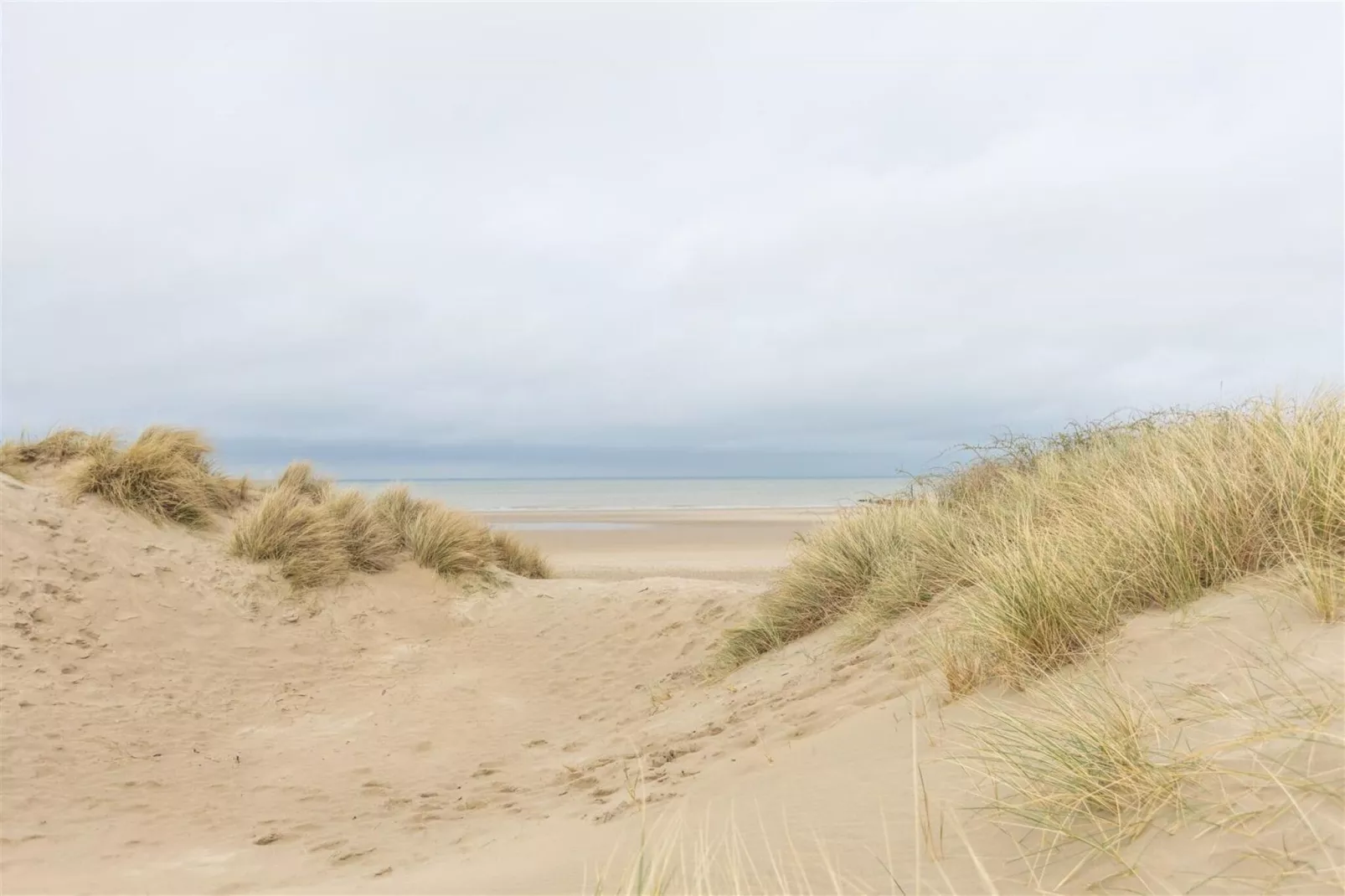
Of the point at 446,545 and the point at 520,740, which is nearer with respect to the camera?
the point at 520,740

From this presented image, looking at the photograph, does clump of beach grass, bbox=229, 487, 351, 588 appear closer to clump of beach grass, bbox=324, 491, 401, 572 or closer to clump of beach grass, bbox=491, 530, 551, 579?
clump of beach grass, bbox=324, 491, 401, 572

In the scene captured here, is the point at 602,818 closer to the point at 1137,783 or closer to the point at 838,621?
the point at 1137,783

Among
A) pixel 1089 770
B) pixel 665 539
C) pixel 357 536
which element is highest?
pixel 357 536

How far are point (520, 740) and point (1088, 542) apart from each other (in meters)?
4.49

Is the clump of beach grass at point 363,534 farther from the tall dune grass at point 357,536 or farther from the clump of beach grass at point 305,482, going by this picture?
the clump of beach grass at point 305,482

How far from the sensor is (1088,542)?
14.4 feet

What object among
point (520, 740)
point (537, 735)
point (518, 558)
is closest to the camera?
point (520, 740)

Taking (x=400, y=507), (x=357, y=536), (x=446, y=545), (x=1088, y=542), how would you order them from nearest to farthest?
(x=1088, y=542) → (x=357, y=536) → (x=446, y=545) → (x=400, y=507)

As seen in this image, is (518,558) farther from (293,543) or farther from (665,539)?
(665,539)

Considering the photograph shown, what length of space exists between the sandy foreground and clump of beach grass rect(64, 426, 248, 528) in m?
0.40

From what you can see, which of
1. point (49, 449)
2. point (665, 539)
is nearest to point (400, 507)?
point (49, 449)

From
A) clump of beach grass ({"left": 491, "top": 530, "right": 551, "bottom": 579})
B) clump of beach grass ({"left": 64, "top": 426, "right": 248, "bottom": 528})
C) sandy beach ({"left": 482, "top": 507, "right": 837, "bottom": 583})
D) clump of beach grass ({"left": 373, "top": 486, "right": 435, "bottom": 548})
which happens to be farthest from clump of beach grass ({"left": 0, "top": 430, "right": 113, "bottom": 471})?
sandy beach ({"left": 482, "top": 507, "right": 837, "bottom": 583})

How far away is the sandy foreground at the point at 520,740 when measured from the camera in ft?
7.41

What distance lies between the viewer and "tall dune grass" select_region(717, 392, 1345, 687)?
→ 146 inches
